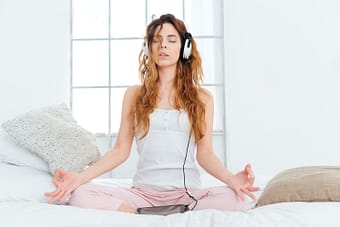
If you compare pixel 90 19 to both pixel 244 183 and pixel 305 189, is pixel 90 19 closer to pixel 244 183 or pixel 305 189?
pixel 244 183

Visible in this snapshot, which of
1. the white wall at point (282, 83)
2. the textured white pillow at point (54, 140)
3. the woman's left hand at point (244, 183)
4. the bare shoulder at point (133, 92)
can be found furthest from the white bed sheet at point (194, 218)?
the white wall at point (282, 83)

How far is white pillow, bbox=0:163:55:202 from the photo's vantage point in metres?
1.60

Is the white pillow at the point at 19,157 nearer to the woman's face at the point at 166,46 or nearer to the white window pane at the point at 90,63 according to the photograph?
the woman's face at the point at 166,46


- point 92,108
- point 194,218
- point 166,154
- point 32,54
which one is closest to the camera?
point 194,218

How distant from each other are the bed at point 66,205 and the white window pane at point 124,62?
1831mm

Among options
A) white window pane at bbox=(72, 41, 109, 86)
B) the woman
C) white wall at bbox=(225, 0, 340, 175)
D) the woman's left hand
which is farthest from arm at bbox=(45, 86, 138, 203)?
→ white window pane at bbox=(72, 41, 109, 86)

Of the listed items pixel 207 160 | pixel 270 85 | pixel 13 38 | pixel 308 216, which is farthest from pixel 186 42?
pixel 13 38

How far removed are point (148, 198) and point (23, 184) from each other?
1.40 ft

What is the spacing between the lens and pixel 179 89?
2.00 meters

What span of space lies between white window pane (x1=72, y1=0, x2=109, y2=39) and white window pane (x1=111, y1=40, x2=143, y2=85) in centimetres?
15

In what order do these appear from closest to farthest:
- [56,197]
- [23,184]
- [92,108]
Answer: [56,197], [23,184], [92,108]

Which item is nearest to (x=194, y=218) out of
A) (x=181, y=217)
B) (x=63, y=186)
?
(x=181, y=217)

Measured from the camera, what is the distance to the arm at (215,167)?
1610mm

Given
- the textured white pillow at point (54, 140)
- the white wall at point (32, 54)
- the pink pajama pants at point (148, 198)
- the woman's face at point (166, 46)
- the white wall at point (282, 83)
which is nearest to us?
the pink pajama pants at point (148, 198)
